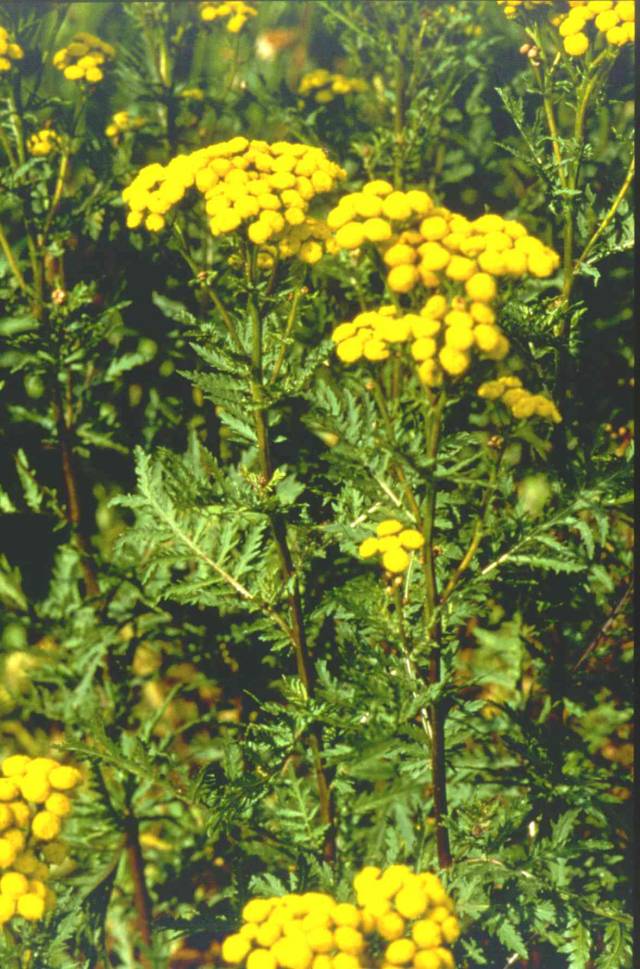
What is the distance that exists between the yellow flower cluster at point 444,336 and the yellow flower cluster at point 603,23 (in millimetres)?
947

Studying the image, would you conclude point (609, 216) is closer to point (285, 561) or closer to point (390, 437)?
point (390, 437)

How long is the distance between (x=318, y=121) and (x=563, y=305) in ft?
5.97

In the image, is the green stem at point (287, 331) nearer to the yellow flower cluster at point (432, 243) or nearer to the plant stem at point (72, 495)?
the yellow flower cluster at point (432, 243)

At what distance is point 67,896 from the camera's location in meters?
2.49

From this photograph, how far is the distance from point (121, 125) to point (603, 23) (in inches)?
66.5

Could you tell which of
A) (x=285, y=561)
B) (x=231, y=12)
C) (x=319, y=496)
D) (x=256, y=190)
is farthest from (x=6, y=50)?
(x=285, y=561)

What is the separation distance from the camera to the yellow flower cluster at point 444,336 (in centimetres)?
165

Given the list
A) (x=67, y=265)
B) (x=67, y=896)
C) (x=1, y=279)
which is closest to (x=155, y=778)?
(x=67, y=896)

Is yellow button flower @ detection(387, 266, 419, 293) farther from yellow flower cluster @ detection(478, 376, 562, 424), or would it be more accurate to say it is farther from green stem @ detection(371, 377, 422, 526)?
yellow flower cluster @ detection(478, 376, 562, 424)

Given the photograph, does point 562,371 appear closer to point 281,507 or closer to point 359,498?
point 359,498

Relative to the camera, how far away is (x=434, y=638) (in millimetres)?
1939

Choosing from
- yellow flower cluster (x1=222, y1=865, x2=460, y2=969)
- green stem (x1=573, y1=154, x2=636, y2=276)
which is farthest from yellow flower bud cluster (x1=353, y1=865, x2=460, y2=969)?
green stem (x1=573, y1=154, x2=636, y2=276)

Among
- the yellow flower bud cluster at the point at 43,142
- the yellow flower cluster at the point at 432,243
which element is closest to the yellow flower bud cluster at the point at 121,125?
the yellow flower bud cluster at the point at 43,142

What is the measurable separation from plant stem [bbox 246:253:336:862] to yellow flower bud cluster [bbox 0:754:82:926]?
22.3 inches
